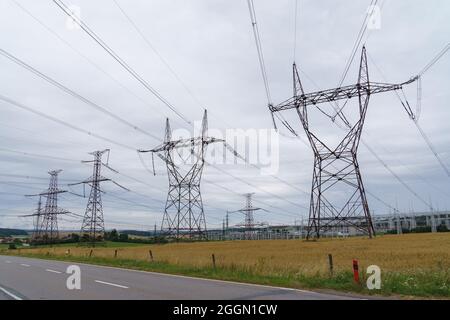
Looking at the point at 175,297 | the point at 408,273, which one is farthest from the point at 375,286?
the point at 175,297

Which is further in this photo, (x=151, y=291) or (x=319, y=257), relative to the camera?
(x=319, y=257)

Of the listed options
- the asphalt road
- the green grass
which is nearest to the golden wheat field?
the green grass

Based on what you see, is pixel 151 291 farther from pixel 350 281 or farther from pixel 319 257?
pixel 319 257

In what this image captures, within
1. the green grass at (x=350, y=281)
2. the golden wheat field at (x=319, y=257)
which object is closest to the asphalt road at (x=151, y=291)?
the green grass at (x=350, y=281)

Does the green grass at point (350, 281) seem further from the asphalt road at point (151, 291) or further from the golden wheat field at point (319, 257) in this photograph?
the asphalt road at point (151, 291)

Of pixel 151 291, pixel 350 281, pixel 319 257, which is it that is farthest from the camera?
pixel 319 257

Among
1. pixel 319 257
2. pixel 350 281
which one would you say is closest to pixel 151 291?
pixel 350 281

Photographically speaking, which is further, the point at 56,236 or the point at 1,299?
the point at 56,236

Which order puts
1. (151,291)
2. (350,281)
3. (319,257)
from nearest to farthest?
(151,291) < (350,281) < (319,257)

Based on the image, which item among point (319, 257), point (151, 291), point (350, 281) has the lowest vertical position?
point (151, 291)

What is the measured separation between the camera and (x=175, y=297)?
12.8m
